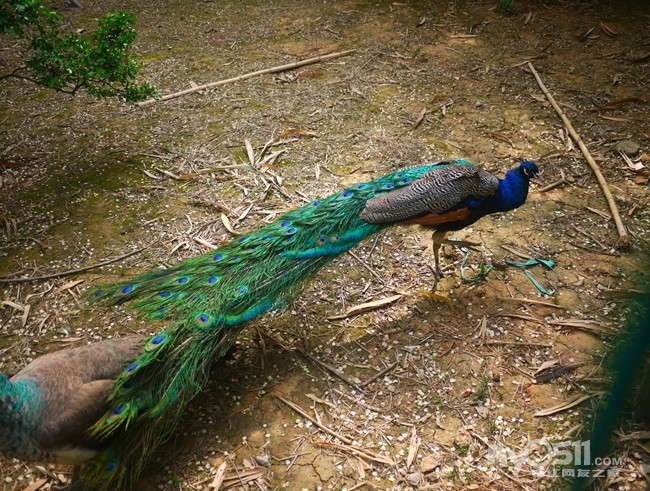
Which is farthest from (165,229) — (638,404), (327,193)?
(638,404)

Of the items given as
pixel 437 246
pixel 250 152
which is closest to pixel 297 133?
pixel 250 152

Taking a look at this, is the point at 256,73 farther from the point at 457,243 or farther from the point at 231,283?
the point at 231,283

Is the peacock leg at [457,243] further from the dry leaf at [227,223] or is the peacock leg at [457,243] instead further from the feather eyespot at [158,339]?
the feather eyespot at [158,339]

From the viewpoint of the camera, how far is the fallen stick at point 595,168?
3941 millimetres

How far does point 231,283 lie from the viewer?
299cm

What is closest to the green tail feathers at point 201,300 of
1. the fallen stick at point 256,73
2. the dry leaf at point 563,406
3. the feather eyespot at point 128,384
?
the feather eyespot at point 128,384

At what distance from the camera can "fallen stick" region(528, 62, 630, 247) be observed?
3.94m

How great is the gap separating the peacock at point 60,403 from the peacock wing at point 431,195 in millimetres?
1598

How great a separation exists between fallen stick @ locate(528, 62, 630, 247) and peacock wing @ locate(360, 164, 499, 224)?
118 centimetres

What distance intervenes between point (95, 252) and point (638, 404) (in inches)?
139

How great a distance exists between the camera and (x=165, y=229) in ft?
13.9

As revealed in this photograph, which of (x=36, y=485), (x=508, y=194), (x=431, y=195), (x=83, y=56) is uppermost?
(x=83, y=56)

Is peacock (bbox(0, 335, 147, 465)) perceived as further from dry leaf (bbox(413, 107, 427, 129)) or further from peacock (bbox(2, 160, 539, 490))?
dry leaf (bbox(413, 107, 427, 129))

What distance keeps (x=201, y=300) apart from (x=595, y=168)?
3485 millimetres
